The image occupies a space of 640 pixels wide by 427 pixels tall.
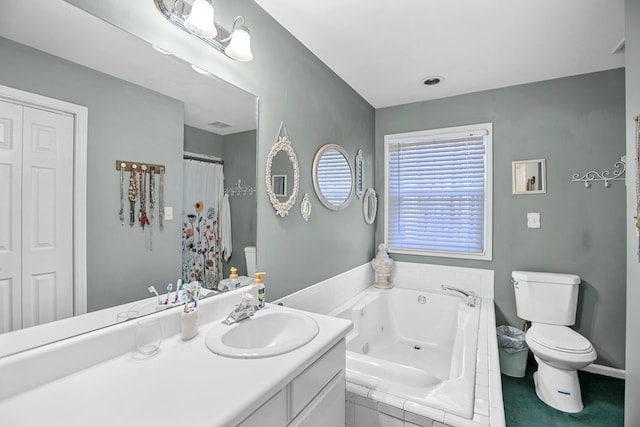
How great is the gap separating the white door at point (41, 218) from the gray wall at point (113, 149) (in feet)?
0.20

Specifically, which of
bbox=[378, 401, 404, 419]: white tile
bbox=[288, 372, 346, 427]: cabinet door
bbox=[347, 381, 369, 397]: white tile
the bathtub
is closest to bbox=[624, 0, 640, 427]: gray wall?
the bathtub

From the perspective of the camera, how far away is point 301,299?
205cm

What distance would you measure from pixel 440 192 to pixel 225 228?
90.4 inches

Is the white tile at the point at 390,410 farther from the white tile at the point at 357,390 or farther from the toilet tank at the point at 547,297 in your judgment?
the toilet tank at the point at 547,297

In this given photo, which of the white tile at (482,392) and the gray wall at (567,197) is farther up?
the gray wall at (567,197)

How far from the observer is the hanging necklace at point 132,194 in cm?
107

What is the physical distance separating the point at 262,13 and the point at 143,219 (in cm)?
134

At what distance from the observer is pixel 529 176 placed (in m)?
2.67

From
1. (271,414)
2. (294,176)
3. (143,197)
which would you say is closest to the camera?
(271,414)

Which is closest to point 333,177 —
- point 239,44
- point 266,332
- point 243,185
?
point 243,185

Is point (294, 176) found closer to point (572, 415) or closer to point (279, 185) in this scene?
point (279, 185)

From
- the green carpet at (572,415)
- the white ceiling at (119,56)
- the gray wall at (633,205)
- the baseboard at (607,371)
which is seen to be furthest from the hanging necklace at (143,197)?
the baseboard at (607,371)

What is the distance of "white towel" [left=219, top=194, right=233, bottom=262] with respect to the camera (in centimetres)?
150

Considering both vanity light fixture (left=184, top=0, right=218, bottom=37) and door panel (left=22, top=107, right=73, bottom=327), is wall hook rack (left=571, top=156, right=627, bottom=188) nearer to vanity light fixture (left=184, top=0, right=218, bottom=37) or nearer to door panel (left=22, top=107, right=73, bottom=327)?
vanity light fixture (left=184, top=0, right=218, bottom=37)
